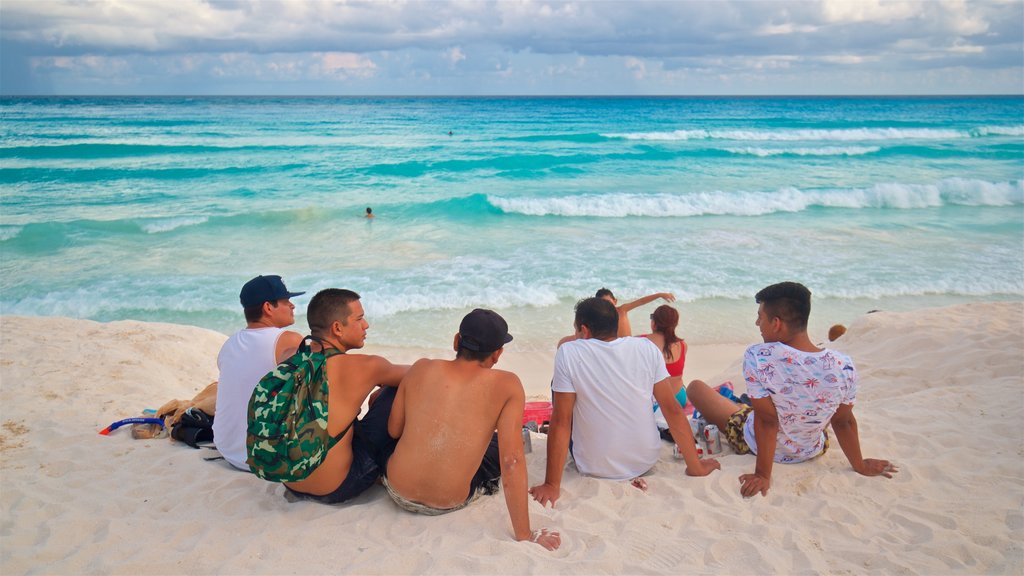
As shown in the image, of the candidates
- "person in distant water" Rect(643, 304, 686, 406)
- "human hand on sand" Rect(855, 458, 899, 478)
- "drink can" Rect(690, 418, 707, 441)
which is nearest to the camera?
"human hand on sand" Rect(855, 458, 899, 478)

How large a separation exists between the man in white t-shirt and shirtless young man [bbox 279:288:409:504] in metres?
Answer: 0.97

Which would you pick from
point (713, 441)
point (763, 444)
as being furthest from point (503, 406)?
point (713, 441)

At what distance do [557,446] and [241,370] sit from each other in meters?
1.96

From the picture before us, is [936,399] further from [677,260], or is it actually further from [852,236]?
[852,236]

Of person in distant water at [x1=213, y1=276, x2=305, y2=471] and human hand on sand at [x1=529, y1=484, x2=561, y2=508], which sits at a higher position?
person in distant water at [x1=213, y1=276, x2=305, y2=471]

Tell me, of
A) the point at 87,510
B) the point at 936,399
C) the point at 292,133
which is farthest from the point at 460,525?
the point at 292,133

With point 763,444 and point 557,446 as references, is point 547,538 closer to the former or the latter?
point 557,446

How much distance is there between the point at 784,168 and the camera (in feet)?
82.1

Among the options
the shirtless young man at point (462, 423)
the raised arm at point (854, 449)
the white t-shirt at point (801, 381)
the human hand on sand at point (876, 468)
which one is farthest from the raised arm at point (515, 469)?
the human hand on sand at point (876, 468)

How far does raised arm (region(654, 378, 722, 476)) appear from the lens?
396 cm

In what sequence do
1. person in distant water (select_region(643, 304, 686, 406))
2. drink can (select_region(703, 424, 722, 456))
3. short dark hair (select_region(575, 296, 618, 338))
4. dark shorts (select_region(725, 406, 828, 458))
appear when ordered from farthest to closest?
person in distant water (select_region(643, 304, 686, 406))
drink can (select_region(703, 424, 722, 456))
dark shorts (select_region(725, 406, 828, 458))
short dark hair (select_region(575, 296, 618, 338))

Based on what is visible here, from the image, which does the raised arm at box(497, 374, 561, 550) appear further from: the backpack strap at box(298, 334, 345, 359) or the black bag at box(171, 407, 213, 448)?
the black bag at box(171, 407, 213, 448)

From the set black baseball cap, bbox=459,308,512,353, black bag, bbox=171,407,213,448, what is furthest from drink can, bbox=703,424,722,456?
black bag, bbox=171,407,213,448

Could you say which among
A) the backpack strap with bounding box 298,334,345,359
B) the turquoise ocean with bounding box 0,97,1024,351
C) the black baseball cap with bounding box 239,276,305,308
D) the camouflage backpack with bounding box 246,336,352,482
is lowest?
the turquoise ocean with bounding box 0,97,1024,351
